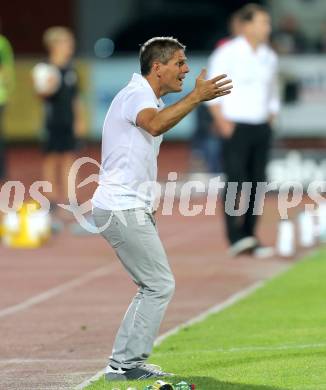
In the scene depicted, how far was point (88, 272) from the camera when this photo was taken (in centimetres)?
1488

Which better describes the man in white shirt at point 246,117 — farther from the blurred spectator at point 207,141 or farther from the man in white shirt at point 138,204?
the blurred spectator at point 207,141

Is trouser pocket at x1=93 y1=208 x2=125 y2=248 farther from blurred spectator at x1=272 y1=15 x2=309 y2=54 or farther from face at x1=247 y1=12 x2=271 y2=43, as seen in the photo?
blurred spectator at x1=272 y1=15 x2=309 y2=54

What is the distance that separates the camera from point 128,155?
8992mm

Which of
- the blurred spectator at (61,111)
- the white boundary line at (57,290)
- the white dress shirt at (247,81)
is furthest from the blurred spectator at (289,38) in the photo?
the white boundary line at (57,290)

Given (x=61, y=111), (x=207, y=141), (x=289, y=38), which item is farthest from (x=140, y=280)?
(x=289, y=38)

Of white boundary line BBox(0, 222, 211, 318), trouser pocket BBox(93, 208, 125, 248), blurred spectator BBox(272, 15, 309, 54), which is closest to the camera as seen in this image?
trouser pocket BBox(93, 208, 125, 248)

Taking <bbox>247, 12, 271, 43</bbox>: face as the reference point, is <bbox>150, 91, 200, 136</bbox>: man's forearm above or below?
below

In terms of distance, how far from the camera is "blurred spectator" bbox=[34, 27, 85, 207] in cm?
2000

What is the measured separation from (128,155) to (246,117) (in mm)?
7099

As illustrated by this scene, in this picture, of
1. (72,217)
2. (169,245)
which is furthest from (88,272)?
(72,217)

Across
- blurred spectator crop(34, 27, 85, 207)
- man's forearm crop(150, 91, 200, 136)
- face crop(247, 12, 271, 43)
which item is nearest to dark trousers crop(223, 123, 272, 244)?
face crop(247, 12, 271, 43)

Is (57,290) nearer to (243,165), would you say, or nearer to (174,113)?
(243,165)

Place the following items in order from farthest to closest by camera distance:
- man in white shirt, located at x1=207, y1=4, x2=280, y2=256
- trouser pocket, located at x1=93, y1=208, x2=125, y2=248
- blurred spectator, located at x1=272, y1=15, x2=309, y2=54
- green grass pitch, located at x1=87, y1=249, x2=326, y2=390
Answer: blurred spectator, located at x1=272, y1=15, x2=309, y2=54
man in white shirt, located at x1=207, y1=4, x2=280, y2=256
trouser pocket, located at x1=93, y1=208, x2=125, y2=248
green grass pitch, located at x1=87, y1=249, x2=326, y2=390

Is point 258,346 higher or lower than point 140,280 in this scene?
lower
